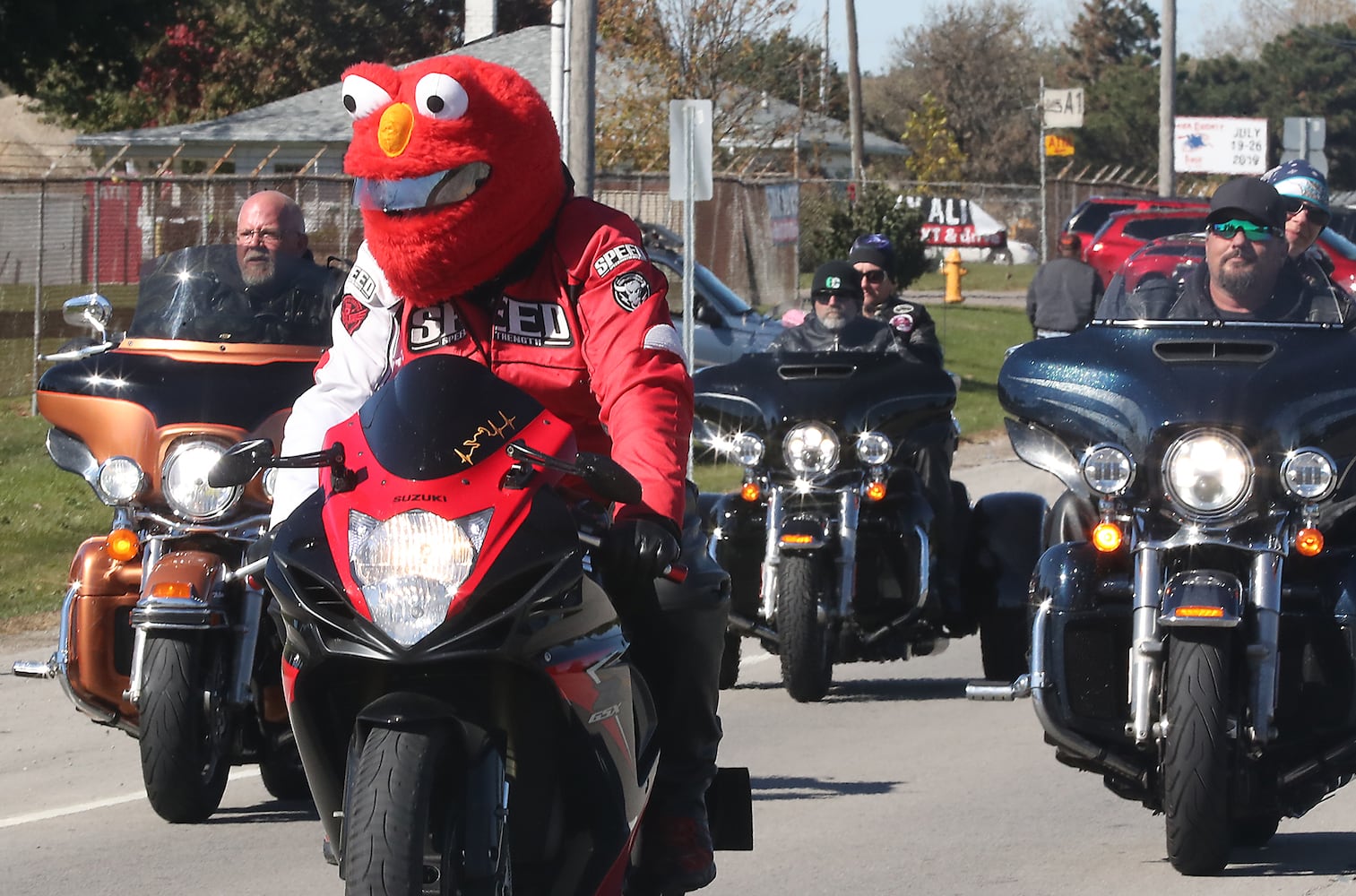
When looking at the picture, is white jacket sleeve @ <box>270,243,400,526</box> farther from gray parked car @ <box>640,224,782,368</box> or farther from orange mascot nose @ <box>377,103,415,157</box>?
gray parked car @ <box>640,224,782,368</box>

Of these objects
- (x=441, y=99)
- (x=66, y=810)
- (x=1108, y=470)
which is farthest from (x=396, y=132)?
(x=66, y=810)

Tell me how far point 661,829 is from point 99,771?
377 cm

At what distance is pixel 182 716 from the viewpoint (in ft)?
20.3

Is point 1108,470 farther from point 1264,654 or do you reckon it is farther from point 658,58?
point 658,58

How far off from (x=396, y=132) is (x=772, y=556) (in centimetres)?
488

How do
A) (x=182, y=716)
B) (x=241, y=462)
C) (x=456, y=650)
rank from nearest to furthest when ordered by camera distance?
(x=456, y=650) → (x=241, y=462) → (x=182, y=716)

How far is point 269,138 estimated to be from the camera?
4328 cm

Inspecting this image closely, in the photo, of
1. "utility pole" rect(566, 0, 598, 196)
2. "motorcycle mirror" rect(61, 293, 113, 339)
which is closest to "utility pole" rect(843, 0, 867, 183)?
"utility pole" rect(566, 0, 598, 196)

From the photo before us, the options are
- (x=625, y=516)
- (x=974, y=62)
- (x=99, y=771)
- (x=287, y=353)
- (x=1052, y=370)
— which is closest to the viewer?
(x=625, y=516)

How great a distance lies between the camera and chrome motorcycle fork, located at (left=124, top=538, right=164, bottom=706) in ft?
20.6

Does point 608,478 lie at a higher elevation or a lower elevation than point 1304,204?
lower

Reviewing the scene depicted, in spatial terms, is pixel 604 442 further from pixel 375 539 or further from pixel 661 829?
pixel 375 539

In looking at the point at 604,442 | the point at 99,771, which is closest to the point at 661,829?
the point at 604,442

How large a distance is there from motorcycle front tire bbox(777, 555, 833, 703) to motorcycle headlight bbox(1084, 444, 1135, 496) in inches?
115
